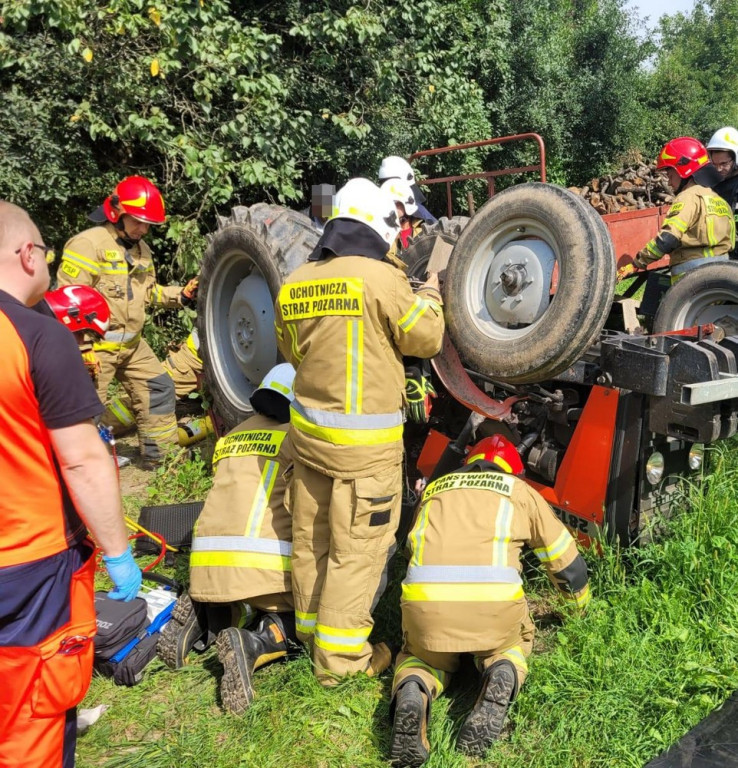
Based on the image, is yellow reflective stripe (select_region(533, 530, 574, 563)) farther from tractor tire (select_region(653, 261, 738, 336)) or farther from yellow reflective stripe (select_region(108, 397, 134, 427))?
yellow reflective stripe (select_region(108, 397, 134, 427))

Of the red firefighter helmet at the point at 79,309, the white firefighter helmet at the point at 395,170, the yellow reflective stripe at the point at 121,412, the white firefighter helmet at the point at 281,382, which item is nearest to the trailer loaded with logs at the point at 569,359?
the white firefighter helmet at the point at 281,382

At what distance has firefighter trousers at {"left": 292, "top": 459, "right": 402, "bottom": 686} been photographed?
2.70 meters

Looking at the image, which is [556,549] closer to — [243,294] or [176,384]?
[243,294]

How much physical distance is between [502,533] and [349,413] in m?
0.75

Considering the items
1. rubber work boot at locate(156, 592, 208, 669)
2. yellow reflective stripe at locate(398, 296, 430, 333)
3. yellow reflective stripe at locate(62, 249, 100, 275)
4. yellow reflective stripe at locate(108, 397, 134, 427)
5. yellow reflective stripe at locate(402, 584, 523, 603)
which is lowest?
rubber work boot at locate(156, 592, 208, 669)

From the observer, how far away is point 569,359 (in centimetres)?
270

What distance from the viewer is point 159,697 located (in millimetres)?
2775

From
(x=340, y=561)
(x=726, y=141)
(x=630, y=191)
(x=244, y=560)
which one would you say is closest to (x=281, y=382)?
(x=244, y=560)

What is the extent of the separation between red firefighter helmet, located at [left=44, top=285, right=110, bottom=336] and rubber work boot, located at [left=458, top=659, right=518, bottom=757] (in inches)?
115

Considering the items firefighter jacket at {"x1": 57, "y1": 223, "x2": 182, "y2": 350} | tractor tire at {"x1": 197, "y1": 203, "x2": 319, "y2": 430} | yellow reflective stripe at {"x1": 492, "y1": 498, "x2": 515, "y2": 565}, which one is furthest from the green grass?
Result: firefighter jacket at {"x1": 57, "y1": 223, "x2": 182, "y2": 350}

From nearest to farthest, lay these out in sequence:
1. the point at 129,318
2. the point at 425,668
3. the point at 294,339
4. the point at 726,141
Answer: the point at 425,668
the point at 294,339
the point at 129,318
the point at 726,141

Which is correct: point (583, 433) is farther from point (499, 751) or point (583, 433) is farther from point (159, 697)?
point (159, 697)

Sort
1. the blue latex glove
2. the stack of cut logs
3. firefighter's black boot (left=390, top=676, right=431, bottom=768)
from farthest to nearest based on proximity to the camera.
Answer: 1. the stack of cut logs
2. firefighter's black boot (left=390, top=676, right=431, bottom=768)
3. the blue latex glove

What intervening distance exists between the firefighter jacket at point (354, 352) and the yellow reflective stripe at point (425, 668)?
2.40ft
